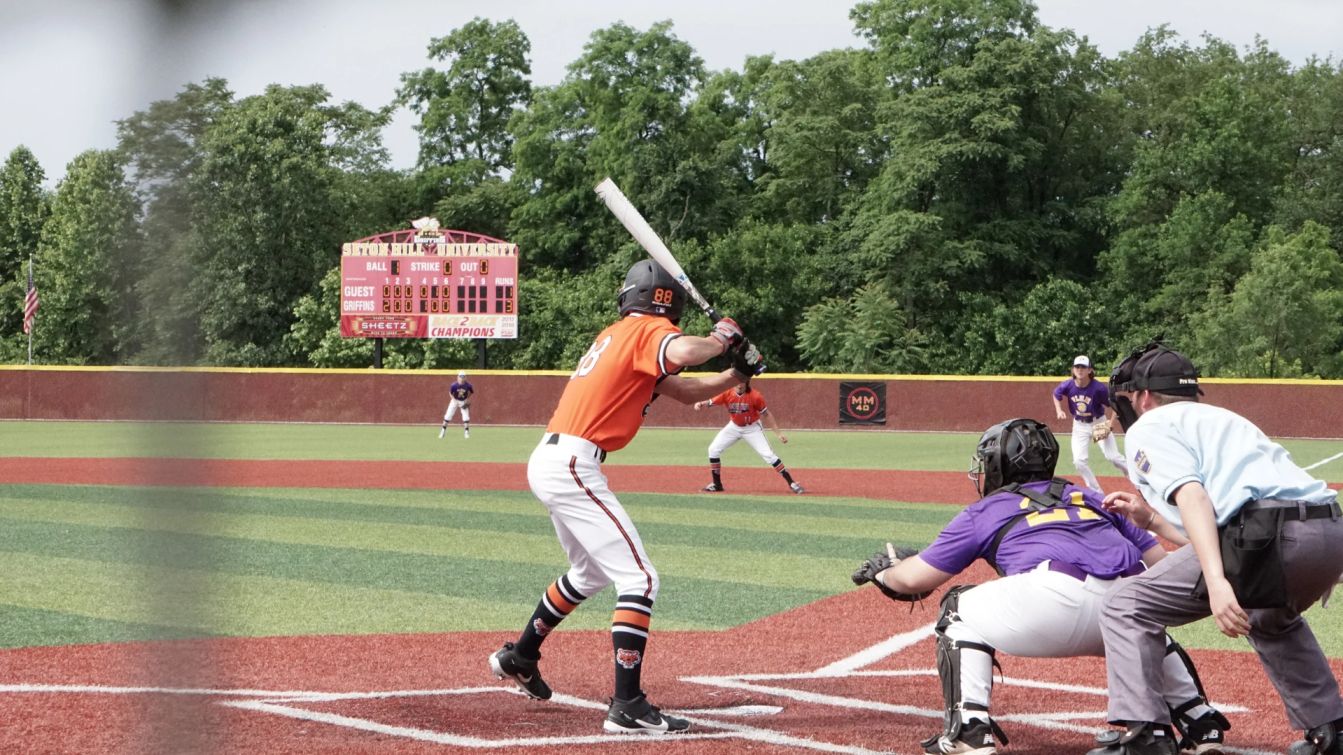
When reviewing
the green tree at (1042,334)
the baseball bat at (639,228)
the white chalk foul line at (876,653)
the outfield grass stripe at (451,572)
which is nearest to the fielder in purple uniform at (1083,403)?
the outfield grass stripe at (451,572)

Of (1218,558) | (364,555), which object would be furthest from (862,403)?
(1218,558)

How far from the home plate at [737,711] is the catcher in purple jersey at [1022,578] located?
1.03 meters

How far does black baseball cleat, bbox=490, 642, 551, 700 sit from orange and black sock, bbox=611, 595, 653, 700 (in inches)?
20.9

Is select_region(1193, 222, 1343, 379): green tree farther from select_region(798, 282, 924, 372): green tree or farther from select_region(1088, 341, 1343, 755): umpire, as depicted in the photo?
select_region(1088, 341, 1343, 755): umpire

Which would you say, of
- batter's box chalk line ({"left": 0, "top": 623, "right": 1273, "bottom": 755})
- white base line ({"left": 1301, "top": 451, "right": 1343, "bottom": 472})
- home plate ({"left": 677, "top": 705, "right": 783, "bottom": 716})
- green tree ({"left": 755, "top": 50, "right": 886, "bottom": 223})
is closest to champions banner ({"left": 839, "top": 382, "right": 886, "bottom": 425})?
white base line ({"left": 1301, "top": 451, "right": 1343, "bottom": 472})

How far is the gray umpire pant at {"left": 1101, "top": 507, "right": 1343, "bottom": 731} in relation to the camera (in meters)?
4.71

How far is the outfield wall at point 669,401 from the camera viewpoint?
115ft

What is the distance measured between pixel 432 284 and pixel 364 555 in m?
27.6

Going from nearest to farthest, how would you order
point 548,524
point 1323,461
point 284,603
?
point 284,603
point 548,524
point 1323,461

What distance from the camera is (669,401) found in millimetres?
37094

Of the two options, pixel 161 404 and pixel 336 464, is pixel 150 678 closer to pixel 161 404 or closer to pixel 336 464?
pixel 161 404

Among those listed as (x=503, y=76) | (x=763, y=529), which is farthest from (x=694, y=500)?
(x=503, y=76)

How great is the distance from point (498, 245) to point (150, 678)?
38.5 metres

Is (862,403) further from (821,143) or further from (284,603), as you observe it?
(284,603)
